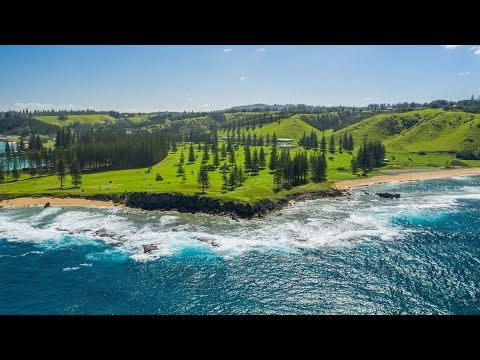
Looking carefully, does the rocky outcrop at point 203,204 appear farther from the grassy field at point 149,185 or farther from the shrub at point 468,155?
the shrub at point 468,155

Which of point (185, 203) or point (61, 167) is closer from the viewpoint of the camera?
point (185, 203)

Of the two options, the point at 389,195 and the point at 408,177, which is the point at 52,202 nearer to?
the point at 389,195

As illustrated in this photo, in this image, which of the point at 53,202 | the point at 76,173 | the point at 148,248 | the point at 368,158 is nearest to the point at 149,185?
the point at 76,173

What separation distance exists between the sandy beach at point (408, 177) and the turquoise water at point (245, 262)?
35.2 m

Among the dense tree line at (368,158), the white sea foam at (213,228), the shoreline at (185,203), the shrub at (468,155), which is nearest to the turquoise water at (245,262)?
the white sea foam at (213,228)

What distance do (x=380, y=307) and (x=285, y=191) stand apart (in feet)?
224

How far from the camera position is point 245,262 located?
2601 inches

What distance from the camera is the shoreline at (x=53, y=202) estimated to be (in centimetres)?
10956

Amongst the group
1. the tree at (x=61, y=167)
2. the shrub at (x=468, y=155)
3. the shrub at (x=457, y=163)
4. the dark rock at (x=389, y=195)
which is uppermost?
the tree at (x=61, y=167)

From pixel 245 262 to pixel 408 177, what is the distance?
4336 inches
